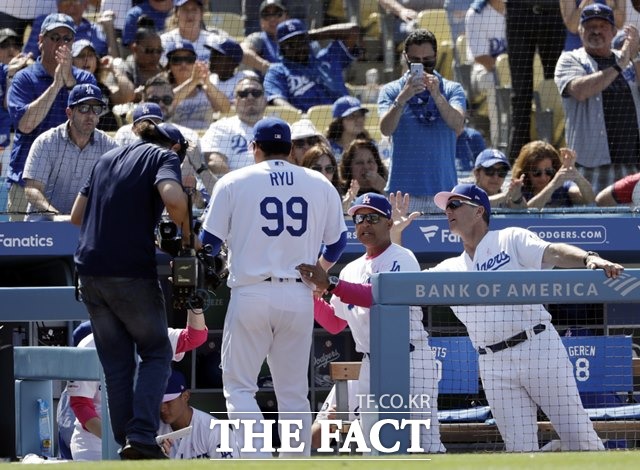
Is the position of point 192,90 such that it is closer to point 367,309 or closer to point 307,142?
point 307,142

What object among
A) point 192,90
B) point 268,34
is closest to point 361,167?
point 192,90

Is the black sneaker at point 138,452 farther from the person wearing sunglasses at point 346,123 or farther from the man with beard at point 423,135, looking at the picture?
the person wearing sunglasses at point 346,123

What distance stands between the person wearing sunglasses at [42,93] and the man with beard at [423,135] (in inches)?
91.5

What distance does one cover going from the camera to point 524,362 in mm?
6766

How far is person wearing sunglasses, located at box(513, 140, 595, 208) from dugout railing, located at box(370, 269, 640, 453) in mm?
3484

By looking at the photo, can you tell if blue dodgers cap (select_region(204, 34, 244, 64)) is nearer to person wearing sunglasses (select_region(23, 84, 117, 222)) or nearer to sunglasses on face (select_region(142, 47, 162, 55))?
sunglasses on face (select_region(142, 47, 162, 55))

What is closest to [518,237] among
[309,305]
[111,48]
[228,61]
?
[309,305]

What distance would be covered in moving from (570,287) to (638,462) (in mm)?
1493

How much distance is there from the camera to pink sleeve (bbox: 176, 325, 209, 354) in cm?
645

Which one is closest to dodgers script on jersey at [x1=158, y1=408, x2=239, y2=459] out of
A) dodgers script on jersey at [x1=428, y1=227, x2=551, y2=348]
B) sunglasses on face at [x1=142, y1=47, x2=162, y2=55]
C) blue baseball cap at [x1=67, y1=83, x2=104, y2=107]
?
dodgers script on jersey at [x1=428, y1=227, x2=551, y2=348]

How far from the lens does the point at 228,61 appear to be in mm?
11492

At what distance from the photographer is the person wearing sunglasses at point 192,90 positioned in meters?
10.9

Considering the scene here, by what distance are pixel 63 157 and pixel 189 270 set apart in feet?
11.8

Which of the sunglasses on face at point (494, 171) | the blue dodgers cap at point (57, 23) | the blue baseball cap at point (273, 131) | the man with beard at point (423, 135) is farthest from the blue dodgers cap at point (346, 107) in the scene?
the blue baseball cap at point (273, 131)
